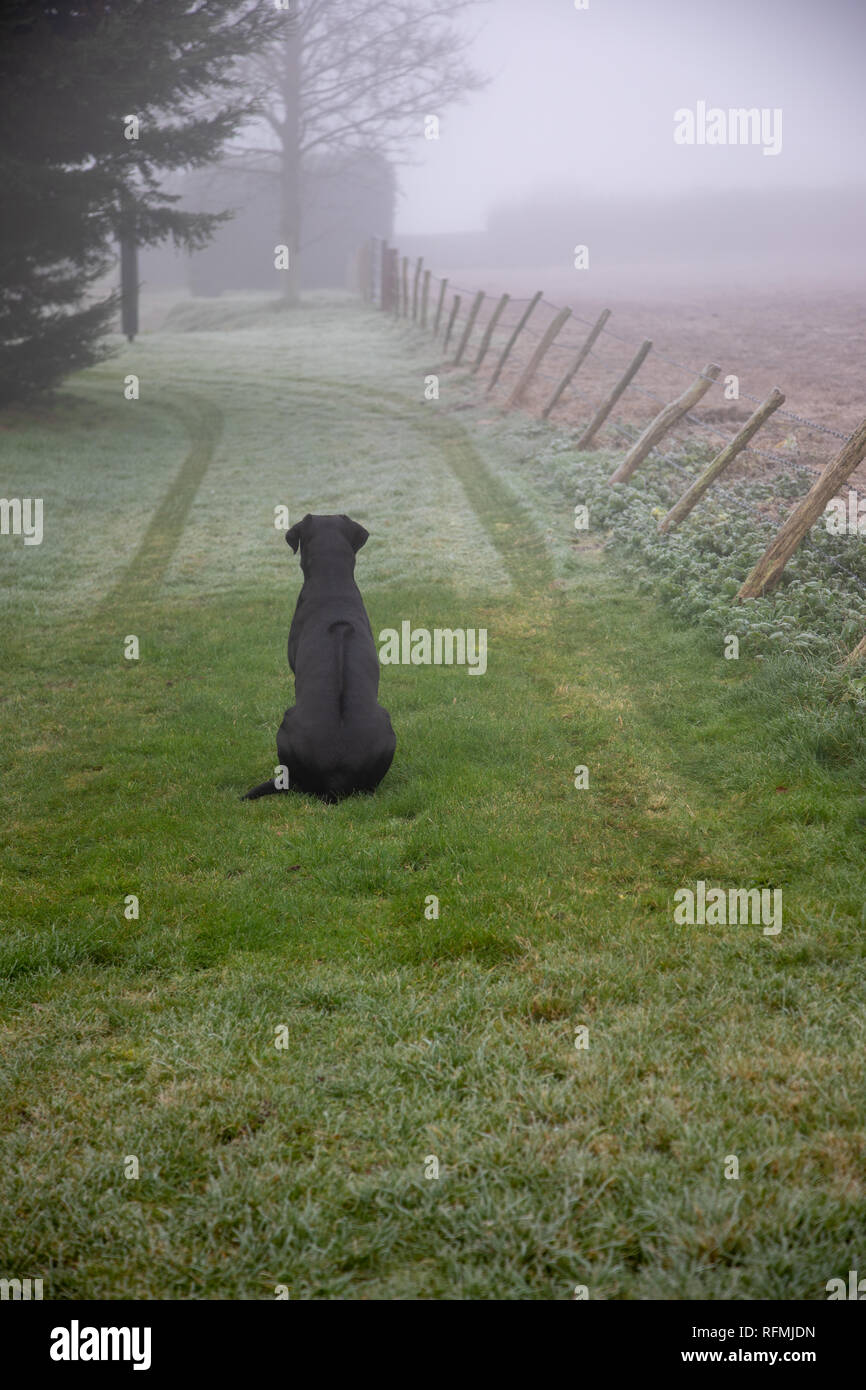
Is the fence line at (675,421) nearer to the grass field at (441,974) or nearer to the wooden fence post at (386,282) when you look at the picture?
the grass field at (441,974)

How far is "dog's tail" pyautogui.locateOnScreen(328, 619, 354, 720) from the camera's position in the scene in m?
6.25

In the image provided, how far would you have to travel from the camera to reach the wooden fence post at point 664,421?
40.4 feet

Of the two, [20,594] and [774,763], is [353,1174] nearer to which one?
[774,763]

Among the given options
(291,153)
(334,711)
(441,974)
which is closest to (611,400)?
(334,711)

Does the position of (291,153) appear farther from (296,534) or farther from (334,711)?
(334,711)

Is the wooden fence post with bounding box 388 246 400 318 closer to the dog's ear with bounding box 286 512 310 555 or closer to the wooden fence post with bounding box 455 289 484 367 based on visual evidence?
the wooden fence post with bounding box 455 289 484 367

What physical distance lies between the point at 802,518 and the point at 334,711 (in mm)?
5056

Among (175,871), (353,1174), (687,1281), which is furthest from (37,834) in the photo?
(687,1281)

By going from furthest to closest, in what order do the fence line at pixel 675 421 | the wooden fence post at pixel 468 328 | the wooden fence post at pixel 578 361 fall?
the wooden fence post at pixel 468 328 < the wooden fence post at pixel 578 361 < the fence line at pixel 675 421

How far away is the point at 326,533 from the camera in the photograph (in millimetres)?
7051

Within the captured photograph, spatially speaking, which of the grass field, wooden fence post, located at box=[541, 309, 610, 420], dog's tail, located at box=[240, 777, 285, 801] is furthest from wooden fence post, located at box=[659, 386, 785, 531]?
dog's tail, located at box=[240, 777, 285, 801]

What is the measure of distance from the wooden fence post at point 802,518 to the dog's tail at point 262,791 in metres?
5.04

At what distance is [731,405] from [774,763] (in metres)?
11.3

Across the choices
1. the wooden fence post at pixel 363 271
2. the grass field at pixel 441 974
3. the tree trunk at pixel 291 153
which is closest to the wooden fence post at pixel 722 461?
the grass field at pixel 441 974
